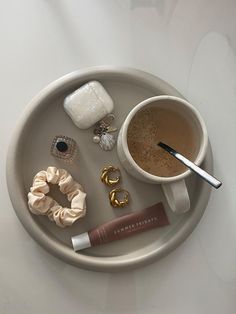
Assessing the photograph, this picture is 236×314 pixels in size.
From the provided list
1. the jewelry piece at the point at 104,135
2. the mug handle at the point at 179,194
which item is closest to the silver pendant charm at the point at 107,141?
the jewelry piece at the point at 104,135

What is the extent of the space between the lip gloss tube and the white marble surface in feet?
0.19

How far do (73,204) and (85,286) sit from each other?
126 millimetres

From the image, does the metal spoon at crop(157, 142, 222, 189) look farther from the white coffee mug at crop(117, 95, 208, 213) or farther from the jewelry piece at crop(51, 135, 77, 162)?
the jewelry piece at crop(51, 135, 77, 162)

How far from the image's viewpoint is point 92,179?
0.58 meters

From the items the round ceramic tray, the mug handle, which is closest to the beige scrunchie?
the round ceramic tray

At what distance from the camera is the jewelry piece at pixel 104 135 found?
0.57 m

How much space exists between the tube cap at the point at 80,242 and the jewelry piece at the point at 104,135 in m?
0.12

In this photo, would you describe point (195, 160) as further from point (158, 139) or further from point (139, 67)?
point (139, 67)

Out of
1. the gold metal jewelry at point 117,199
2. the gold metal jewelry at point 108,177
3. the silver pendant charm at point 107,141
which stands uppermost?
the silver pendant charm at point 107,141

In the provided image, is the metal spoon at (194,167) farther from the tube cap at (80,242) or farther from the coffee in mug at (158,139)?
the tube cap at (80,242)

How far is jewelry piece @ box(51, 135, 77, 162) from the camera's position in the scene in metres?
0.56

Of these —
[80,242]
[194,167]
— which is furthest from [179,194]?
[80,242]

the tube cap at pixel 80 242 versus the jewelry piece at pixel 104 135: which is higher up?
the jewelry piece at pixel 104 135

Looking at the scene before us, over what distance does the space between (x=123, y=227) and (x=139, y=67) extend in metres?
0.23
